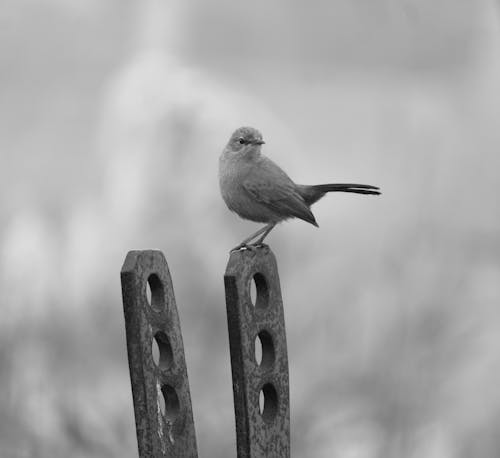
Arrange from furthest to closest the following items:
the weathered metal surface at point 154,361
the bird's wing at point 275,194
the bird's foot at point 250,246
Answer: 1. the bird's wing at point 275,194
2. the bird's foot at point 250,246
3. the weathered metal surface at point 154,361

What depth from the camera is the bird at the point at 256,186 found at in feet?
16.9

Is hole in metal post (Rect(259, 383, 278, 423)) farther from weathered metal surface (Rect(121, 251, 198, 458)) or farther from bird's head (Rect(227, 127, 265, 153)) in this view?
bird's head (Rect(227, 127, 265, 153))

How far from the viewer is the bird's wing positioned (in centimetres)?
514

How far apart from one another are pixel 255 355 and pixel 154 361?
1.37 ft

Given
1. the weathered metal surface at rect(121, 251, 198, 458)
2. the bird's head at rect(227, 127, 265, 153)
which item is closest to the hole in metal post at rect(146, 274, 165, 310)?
the weathered metal surface at rect(121, 251, 198, 458)

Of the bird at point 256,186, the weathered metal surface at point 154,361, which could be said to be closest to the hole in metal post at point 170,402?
the weathered metal surface at point 154,361

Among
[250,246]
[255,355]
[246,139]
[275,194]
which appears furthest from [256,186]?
[255,355]

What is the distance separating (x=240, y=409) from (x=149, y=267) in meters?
0.64

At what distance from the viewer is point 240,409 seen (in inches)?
151

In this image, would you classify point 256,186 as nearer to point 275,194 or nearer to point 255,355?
point 275,194

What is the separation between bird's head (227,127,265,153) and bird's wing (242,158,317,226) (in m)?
0.11

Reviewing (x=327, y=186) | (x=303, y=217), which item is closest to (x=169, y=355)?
(x=303, y=217)

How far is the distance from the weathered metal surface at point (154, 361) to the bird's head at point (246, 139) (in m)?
1.54

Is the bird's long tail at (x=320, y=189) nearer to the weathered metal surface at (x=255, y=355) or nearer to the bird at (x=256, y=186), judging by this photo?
the bird at (x=256, y=186)
